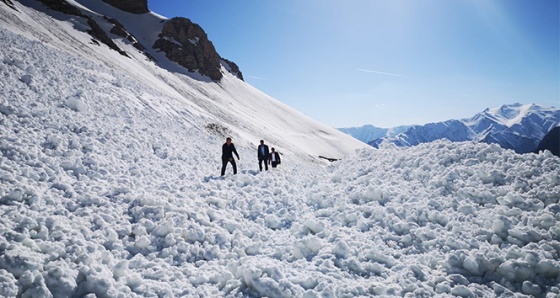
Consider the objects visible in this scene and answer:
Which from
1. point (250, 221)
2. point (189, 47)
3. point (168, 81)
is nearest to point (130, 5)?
point (189, 47)

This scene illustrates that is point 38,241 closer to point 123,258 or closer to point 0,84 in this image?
point 123,258

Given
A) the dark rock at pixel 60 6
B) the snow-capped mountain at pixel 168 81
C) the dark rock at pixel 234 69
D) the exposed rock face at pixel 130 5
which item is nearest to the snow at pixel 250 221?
the snow-capped mountain at pixel 168 81

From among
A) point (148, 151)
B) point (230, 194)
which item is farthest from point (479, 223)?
point (148, 151)

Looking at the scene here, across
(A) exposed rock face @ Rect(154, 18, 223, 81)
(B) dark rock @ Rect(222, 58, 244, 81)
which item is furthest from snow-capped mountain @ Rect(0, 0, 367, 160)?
(B) dark rock @ Rect(222, 58, 244, 81)

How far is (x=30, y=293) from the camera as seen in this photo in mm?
4129

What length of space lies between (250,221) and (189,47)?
82914 mm

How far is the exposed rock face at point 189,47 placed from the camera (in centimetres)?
7494

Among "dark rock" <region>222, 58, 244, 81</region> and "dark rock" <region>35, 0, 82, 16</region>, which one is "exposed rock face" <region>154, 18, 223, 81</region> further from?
"dark rock" <region>35, 0, 82, 16</region>

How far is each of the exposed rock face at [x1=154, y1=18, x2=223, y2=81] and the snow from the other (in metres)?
65.5

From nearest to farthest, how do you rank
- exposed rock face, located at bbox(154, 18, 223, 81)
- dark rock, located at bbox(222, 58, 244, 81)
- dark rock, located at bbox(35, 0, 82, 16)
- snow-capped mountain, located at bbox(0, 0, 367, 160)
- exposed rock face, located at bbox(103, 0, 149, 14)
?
snow-capped mountain, located at bbox(0, 0, 367, 160) < dark rock, located at bbox(35, 0, 82, 16) < exposed rock face, located at bbox(154, 18, 223, 81) < exposed rock face, located at bbox(103, 0, 149, 14) < dark rock, located at bbox(222, 58, 244, 81)

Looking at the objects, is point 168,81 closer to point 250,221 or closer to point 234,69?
point 250,221

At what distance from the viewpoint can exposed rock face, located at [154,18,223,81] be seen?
246 feet

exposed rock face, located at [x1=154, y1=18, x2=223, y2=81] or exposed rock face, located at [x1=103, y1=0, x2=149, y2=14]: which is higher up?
exposed rock face, located at [x1=103, y1=0, x2=149, y2=14]

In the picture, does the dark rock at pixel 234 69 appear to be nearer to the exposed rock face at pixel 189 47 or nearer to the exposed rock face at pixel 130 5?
the exposed rock face at pixel 189 47
